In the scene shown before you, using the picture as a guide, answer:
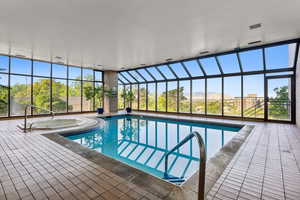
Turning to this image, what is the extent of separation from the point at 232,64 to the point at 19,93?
1133 cm

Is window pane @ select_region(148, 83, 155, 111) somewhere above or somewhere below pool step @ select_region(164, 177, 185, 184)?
above

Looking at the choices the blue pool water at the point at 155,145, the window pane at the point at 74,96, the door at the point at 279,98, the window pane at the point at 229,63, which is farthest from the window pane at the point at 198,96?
the window pane at the point at 74,96

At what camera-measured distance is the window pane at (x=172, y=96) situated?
9759 mm

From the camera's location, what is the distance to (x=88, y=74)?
10.2m

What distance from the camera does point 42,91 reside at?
8281 millimetres

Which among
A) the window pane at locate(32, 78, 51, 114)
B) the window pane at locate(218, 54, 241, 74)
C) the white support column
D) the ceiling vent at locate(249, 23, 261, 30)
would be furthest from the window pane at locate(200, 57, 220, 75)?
the window pane at locate(32, 78, 51, 114)

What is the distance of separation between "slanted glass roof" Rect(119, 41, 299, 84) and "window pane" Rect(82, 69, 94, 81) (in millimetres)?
3233

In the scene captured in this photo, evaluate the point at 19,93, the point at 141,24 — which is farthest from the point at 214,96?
the point at 19,93

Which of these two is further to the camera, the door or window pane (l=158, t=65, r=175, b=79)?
window pane (l=158, t=65, r=175, b=79)

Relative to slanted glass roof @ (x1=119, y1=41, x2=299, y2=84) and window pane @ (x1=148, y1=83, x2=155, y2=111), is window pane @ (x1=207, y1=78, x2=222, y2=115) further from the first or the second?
window pane @ (x1=148, y1=83, x2=155, y2=111)

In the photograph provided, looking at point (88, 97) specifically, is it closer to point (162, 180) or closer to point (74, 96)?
point (74, 96)

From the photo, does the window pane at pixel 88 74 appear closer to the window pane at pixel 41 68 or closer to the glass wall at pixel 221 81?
the window pane at pixel 41 68

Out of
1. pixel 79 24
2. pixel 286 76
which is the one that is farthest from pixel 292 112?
pixel 79 24

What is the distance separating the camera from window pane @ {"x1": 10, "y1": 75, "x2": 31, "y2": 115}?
7348 mm
